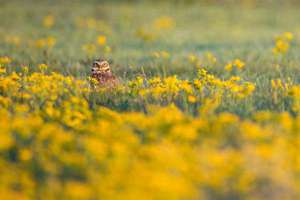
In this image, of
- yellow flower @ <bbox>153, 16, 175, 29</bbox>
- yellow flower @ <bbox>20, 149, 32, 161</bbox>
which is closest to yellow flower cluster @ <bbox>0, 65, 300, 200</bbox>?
yellow flower @ <bbox>20, 149, 32, 161</bbox>

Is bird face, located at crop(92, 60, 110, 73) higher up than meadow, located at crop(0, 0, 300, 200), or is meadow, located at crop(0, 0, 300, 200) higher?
bird face, located at crop(92, 60, 110, 73)

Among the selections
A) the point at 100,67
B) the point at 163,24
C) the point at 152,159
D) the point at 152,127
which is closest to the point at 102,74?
the point at 100,67

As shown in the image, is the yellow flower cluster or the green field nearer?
the yellow flower cluster

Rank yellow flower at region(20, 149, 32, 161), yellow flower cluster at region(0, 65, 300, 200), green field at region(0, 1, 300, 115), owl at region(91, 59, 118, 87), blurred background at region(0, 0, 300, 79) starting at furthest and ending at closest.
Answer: blurred background at region(0, 0, 300, 79)
green field at region(0, 1, 300, 115)
owl at region(91, 59, 118, 87)
yellow flower at region(20, 149, 32, 161)
yellow flower cluster at region(0, 65, 300, 200)

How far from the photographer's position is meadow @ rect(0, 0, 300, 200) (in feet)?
11.8

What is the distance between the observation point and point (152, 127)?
4500 millimetres

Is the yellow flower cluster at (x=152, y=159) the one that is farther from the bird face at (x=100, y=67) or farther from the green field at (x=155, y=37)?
the bird face at (x=100, y=67)

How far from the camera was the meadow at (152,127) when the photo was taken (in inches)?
142

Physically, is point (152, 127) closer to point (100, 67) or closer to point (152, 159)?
point (152, 159)

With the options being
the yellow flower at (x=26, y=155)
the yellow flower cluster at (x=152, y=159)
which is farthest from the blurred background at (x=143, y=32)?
the yellow flower at (x=26, y=155)

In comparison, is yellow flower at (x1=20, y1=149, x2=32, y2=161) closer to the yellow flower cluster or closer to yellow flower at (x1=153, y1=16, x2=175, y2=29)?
the yellow flower cluster

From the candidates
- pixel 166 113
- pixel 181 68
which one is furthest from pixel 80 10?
pixel 166 113

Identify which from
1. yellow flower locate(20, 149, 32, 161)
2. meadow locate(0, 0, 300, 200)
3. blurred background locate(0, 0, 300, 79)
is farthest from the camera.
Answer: blurred background locate(0, 0, 300, 79)

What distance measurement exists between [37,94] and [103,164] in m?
2.16
